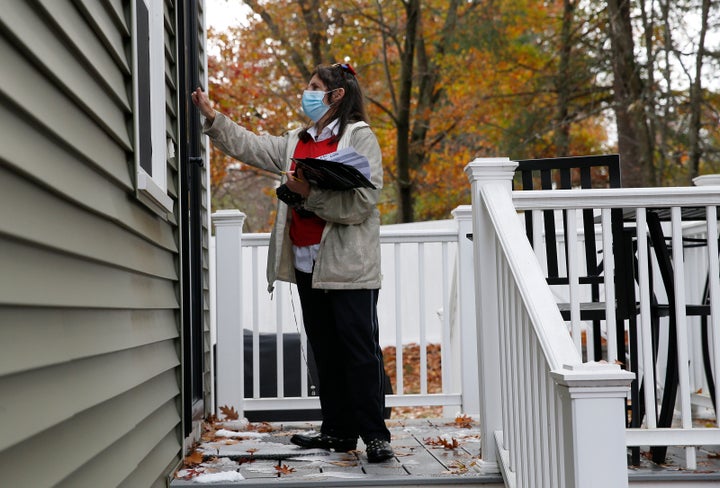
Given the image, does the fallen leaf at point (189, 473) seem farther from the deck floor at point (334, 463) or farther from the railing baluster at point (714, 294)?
the railing baluster at point (714, 294)

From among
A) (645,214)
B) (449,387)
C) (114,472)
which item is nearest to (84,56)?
(114,472)

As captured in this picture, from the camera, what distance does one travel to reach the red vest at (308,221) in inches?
157

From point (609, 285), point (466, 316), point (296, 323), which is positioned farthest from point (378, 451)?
point (466, 316)

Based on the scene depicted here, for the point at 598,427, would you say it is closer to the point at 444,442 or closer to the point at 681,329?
the point at 681,329

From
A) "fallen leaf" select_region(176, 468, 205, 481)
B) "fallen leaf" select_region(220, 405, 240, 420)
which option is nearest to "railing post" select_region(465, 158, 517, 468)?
"fallen leaf" select_region(176, 468, 205, 481)

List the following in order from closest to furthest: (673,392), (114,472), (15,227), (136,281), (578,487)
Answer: (15,227) < (578,487) < (114,472) < (136,281) < (673,392)

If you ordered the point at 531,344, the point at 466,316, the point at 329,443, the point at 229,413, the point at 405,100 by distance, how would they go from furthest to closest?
the point at 405,100 → the point at 466,316 → the point at 229,413 → the point at 329,443 → the point at 531,344

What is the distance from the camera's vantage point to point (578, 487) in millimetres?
2217

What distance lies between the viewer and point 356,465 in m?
3.84

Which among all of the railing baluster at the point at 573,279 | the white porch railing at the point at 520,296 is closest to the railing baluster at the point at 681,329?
the white porch railing at the point at 520,296

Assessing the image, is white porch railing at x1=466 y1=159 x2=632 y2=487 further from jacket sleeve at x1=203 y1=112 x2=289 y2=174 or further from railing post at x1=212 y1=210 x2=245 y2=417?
railing post at x1=212 y1=210 x2=245 y2=417

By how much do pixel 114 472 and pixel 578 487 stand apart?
3.99 feet

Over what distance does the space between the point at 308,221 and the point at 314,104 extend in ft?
1.68

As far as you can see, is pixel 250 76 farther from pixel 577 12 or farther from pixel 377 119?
pixel 577 12
